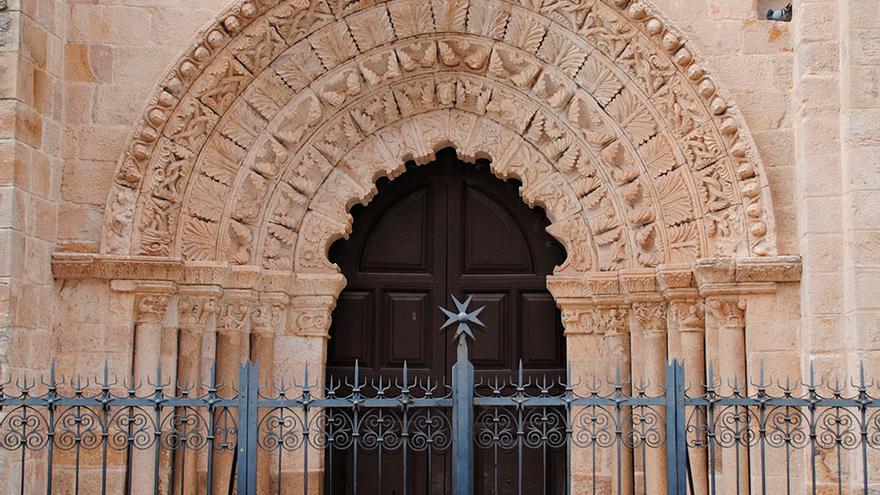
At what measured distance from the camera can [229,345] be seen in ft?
25.4

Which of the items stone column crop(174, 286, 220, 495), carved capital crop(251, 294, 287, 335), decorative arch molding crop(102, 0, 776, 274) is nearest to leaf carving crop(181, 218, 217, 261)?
decorative arch molding crop(102, 0, 776, 274)

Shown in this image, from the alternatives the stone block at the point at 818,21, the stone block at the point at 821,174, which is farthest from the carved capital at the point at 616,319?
the stone block at the point at 818,21

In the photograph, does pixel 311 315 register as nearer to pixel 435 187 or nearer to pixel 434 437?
pixel 435 187

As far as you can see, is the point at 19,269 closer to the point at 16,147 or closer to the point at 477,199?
the point at 16,147

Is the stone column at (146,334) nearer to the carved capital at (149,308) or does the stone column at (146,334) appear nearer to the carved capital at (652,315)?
the carved capital at (149,308)

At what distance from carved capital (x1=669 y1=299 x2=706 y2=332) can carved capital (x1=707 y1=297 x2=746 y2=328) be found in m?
0.17

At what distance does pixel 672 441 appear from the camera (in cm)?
623

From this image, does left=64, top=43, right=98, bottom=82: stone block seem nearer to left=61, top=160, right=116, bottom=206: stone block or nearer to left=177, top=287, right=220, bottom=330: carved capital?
left=61, top=160, right=116, bottom=206: stone block

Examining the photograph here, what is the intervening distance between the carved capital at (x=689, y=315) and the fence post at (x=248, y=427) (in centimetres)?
273

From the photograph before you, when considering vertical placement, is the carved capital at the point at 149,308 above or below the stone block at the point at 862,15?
below

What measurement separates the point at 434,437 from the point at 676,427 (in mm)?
1389

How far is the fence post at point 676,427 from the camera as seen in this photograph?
621cm

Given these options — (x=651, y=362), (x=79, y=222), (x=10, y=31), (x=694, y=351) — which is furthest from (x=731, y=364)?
(x=10, y=31)

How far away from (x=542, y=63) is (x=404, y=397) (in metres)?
2.74
